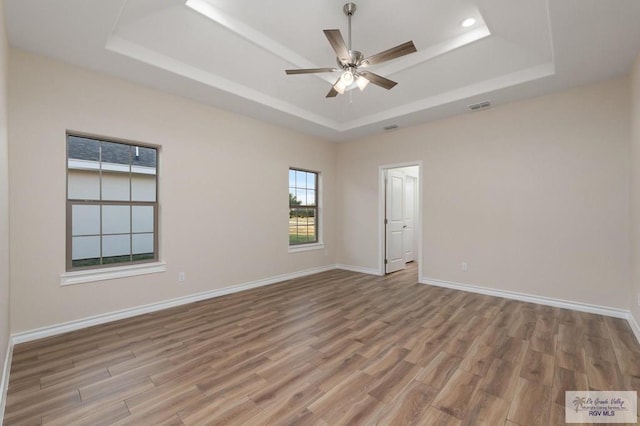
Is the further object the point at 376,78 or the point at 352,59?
the point at 376,78

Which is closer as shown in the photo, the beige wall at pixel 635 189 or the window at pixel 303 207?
the beige wall at pixel 635 189

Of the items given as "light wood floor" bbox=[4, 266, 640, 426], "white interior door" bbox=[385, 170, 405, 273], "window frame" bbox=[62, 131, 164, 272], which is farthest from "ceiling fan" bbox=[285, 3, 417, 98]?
"white interior door" bbox=[385, 170, 405, 273]

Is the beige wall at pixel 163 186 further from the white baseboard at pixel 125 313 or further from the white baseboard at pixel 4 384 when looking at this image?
the white baseboard at pixel 4 384

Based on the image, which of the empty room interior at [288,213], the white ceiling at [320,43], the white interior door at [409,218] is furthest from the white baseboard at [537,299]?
the white ceiling at [320,43]

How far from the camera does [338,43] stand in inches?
92.2

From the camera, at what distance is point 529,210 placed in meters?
3.88

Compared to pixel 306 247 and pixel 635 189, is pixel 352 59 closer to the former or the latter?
pixel 635 189

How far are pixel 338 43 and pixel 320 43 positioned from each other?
121 cm

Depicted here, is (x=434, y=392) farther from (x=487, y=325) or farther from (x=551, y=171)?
(x=551, y=171)

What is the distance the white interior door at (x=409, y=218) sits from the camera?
6.38m

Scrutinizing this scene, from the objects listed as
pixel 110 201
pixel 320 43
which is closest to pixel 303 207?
pixel 320 43

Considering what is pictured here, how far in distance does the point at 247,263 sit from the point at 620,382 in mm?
4281

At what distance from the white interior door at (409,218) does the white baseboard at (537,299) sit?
1644mm

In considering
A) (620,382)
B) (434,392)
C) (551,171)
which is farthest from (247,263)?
(551,171)
